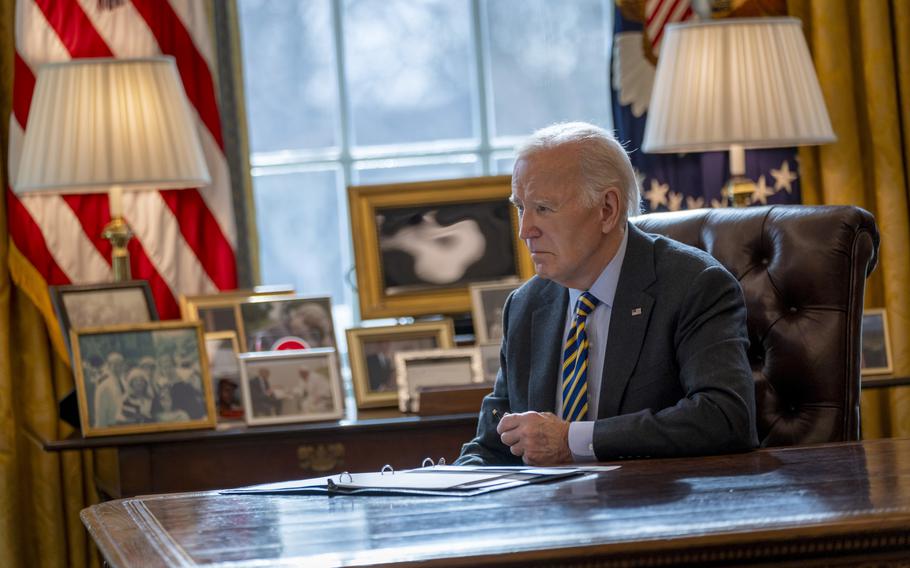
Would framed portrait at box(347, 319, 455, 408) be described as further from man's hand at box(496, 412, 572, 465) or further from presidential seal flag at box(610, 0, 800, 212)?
man's hand at box(496, 412, 572, 465)

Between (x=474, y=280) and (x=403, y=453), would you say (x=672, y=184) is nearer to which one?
(x=474, y=280)

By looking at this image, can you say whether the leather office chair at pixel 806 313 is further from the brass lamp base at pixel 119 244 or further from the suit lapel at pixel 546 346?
the brass lamp base at pixel 119 244

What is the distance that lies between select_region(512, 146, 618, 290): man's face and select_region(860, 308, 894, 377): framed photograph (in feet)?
4.06

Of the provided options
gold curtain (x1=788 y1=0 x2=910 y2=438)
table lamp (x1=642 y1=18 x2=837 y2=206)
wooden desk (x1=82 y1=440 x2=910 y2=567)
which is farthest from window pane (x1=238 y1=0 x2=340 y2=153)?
wooden desk (x1=82 y1=440 x2=910 y2=567)

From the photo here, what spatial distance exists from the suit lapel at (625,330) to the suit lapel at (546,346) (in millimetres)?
126

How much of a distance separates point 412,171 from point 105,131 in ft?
3.64

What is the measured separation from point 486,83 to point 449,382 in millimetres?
1209

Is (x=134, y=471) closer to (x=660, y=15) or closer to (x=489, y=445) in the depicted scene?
(x=489, y=445)

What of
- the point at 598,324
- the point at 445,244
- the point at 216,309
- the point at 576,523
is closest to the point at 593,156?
the point at 598,324

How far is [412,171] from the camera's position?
4.16 metres

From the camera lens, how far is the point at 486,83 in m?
4.14

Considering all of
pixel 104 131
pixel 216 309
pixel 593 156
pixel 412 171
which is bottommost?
pixel 216 309

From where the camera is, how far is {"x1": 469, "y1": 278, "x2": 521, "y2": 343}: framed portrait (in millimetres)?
3508

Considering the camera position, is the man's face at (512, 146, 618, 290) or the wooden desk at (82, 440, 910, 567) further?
the man's face at (512, 146, 618, 290)
